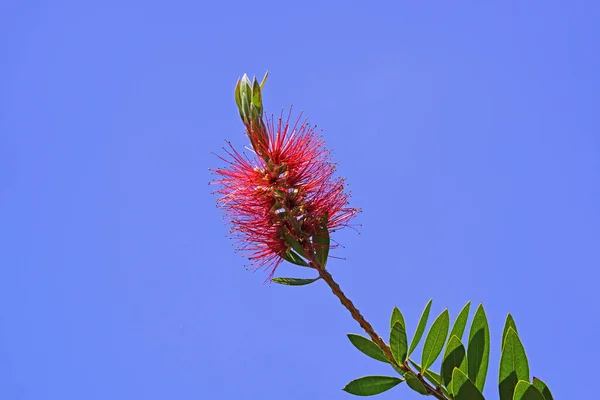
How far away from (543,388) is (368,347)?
1.96 feet

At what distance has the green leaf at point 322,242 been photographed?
8.38 ft

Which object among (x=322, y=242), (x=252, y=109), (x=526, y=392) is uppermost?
(x=252, y=109)

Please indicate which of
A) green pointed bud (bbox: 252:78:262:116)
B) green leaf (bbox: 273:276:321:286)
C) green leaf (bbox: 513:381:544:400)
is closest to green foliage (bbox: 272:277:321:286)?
green leaf (bbox: 273:276:321:286)

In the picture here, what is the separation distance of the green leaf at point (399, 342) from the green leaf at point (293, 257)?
1.88 feet

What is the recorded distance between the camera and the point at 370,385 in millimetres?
2240

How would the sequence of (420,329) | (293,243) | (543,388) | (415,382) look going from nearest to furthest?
(543,388), (415,382), (420,329), (293,243)

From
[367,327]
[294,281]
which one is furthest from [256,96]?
[367,327]

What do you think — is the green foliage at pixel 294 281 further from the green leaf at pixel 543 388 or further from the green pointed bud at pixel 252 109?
the green leaf at pixel 543 388

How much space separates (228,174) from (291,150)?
307 mm

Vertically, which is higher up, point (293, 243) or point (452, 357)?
point (293, 243)

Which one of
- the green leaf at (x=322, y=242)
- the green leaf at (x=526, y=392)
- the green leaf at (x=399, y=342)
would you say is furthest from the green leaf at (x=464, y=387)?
the green leaf at (x=322, y=242)

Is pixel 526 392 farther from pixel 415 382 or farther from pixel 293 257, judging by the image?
pixel 293 257

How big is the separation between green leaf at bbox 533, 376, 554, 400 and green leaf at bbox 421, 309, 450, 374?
0.42 meters

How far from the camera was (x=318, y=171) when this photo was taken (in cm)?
281
